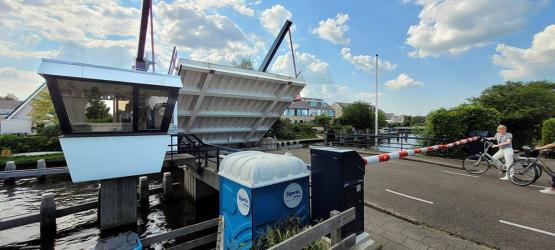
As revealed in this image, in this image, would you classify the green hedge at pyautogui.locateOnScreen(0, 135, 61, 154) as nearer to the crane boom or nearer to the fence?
the crane boom

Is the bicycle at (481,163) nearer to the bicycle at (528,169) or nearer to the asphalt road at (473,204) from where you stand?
the asphalt road at (473,204)

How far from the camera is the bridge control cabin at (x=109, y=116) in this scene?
19.3 ft

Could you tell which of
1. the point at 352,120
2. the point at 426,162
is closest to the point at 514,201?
the point at 426,162

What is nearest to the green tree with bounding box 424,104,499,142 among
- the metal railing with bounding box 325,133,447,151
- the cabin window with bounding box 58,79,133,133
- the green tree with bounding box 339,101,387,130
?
the metal railing with bounding box 325,133,447,151

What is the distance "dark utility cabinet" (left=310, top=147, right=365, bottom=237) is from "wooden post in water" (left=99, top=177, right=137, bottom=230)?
20.2 ft

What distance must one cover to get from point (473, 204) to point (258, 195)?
17.2 ft

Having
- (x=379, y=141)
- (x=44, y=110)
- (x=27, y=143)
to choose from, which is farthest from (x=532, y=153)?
(x=44, y=110)

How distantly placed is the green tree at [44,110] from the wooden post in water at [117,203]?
82.7 ft

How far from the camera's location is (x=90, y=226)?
26.1ft

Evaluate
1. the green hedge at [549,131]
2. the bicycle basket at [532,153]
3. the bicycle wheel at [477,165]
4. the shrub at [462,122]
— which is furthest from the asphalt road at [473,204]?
the green hedge at [549,131]

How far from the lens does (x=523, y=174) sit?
22.5 ft

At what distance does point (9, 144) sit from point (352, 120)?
4127 centimetres

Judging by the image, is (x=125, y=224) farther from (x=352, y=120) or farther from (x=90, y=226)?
(x=352, y=120)

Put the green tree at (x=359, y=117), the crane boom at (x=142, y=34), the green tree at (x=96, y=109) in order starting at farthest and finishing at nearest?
the green tree at (x=359, y=117) → the crane boom at (x=142, y=34) → the green tree at (x=96, y=109)
